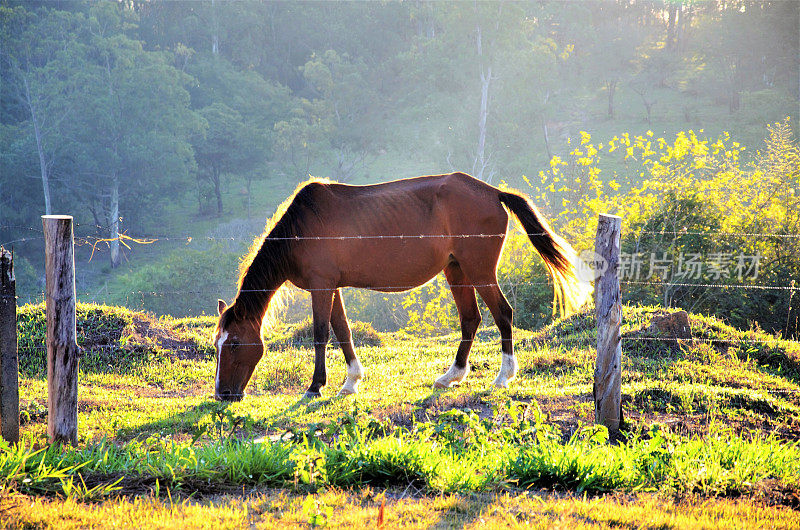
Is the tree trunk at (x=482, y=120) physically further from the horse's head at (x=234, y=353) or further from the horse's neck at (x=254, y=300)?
the horse's head at (x=234, y=353)

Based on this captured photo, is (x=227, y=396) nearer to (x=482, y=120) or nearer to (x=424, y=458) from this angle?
(x=424, y=458)

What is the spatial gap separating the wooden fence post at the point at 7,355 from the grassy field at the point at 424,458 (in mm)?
207

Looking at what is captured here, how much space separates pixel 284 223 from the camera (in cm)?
595

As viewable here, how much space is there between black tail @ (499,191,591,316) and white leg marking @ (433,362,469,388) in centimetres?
115

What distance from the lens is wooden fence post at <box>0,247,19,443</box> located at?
13.0ft

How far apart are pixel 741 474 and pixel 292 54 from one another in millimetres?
45959

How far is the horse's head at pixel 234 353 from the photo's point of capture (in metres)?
5.75

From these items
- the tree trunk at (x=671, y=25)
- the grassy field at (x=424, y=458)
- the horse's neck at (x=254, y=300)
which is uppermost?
the tree trunk at (x=671, y=25)

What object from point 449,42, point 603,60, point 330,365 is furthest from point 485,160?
point 330,365

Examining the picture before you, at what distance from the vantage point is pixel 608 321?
14.4 feet

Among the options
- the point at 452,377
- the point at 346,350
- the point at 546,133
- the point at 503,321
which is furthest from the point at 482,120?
the point at 346,350

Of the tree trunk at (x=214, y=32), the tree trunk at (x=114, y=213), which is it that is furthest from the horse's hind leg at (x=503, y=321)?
the tree trunk at (x=214, y=32)

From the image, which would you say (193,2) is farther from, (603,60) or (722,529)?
(722,529)

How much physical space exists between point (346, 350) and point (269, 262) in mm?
1103
